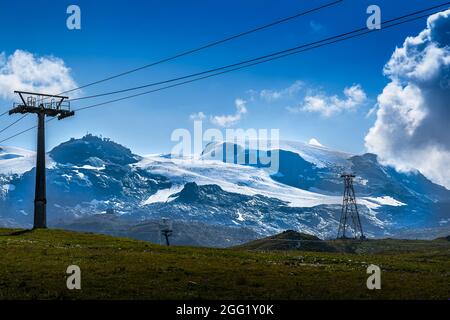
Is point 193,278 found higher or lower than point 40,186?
lower

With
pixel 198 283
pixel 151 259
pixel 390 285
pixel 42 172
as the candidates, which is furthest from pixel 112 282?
pixel 42 172

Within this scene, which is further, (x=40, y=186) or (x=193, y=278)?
(x=40, y=186)

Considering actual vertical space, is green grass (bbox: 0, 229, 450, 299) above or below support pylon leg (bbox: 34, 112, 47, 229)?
below

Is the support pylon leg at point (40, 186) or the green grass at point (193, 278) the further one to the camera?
the support pylon leg at point (40, 186)

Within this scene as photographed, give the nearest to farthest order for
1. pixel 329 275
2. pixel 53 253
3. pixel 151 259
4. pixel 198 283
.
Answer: pixel 198 283 < pixel 329 275 < pixel 151 259 < pixel 53 253

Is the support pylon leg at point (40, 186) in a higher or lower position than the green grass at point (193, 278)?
higher

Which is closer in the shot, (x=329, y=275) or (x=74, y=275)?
(x=74, y=275)

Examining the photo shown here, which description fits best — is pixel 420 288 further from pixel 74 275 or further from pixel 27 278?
pixel 27 278

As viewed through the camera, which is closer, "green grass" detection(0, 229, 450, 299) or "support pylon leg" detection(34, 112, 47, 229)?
"green grass" detection(0, 229, 450, 299)
